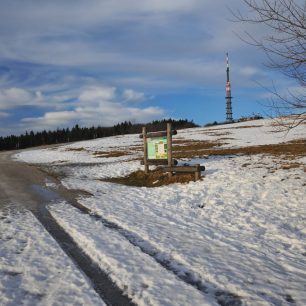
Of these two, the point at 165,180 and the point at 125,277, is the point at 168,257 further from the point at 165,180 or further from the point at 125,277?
the point at 165,180

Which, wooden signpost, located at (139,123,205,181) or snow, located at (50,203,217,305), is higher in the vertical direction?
wooden signpost, located at (139,123,205,181)

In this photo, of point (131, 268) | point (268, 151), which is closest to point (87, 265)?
point (131, 268)

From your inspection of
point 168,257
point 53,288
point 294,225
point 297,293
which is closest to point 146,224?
point 168,257

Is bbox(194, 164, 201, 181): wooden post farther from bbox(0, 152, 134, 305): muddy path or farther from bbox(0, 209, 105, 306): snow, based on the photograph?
bbox(0, 209, 105, 306): snow

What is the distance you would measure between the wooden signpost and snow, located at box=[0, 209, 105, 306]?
841 cm

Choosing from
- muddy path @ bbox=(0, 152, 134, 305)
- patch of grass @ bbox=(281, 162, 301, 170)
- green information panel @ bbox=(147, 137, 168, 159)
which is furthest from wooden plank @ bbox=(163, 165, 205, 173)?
muddy path @ bbox=(0, 152, 134, 305)

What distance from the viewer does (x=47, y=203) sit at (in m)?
12.8

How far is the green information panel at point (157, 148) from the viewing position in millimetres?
17969

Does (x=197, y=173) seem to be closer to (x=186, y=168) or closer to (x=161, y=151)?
(x=186, y=168)

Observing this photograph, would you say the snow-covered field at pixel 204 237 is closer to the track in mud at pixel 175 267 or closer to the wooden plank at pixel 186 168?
the track in mud at pixel 175 267

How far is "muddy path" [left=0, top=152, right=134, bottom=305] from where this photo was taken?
5.66 metres

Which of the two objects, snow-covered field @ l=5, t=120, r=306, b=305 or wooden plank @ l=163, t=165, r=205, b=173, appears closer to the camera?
snow-covered field @ l=5, t=120, r=306, b=305

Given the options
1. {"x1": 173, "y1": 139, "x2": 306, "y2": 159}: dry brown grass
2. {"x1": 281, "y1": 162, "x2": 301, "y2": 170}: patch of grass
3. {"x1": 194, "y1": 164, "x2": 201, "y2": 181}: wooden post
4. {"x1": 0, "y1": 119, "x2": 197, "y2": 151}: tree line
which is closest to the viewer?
{"x1": 194, "y1": 164, "x2": 201, "y2": 181}: wooden post

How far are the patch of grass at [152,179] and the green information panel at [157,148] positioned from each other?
2.27 feet
